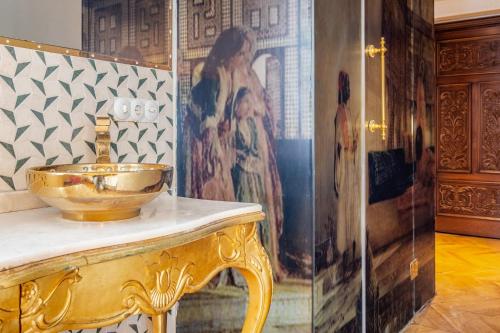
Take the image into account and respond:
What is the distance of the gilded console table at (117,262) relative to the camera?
79 centimetres

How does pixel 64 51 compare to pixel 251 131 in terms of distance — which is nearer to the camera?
pixel 64 51

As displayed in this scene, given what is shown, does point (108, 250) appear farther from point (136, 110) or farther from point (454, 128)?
point (454, 128)

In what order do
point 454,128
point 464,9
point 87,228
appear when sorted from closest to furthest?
point 87,228 → point 464,9 → point 454,128

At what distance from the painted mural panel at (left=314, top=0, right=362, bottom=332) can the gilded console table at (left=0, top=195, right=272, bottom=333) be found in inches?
18.7

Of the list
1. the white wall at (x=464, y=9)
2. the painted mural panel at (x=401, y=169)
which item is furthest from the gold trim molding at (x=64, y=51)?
the white wall at (x=464, y=9)

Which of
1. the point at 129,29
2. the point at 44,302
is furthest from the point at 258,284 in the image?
the point at 129,29

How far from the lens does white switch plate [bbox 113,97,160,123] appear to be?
1669 millimetres

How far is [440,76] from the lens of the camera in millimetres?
5098

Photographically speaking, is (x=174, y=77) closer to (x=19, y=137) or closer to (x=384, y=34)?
(x=19, y=137)

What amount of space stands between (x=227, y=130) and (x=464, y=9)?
3.94 metres

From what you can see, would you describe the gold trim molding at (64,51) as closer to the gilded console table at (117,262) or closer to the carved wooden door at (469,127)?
the gilded console table at (117,262)

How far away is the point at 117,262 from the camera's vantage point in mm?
944

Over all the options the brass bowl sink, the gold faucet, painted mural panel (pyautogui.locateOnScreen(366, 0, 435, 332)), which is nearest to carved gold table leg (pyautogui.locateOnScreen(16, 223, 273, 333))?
the brass bowl sink

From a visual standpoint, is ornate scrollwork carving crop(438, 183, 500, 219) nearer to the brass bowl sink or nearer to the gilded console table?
the gilded console table
